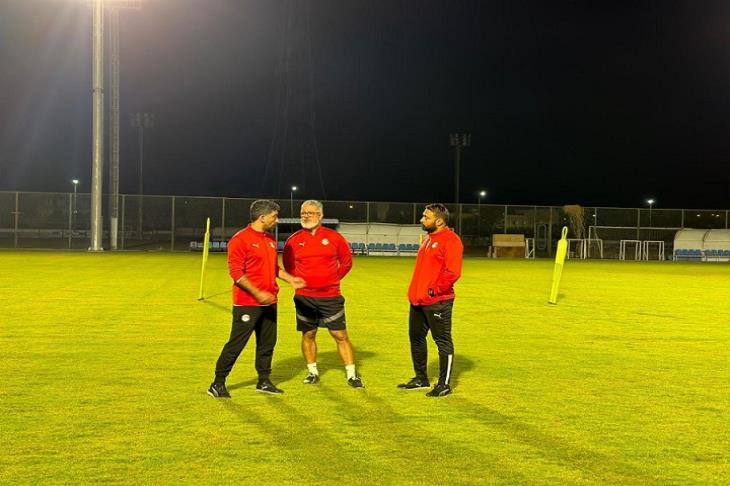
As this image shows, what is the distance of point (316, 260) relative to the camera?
24.9ft

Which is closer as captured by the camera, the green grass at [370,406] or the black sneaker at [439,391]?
Result: the green grass at [370,406]

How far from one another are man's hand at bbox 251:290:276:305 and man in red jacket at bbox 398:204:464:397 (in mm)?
1377

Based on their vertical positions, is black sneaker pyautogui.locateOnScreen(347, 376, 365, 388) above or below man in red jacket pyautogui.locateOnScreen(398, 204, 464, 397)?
below

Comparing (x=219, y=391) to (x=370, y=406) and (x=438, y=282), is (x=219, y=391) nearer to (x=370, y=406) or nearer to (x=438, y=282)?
(x=370, y=406)

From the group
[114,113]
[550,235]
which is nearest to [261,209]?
[114,113]

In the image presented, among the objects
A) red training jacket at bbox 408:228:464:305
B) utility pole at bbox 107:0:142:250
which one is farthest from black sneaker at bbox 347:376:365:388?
utility pole at bbox 107:0:142:250

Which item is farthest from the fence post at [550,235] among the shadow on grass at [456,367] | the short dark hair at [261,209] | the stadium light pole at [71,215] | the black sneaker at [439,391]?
the short dark hair at [261,209]

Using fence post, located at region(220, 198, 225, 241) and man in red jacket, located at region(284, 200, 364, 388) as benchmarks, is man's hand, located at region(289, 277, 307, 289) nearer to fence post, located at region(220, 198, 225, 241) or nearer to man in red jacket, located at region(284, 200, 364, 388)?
man in red jacket, located at region(284, 200, 364, 388)

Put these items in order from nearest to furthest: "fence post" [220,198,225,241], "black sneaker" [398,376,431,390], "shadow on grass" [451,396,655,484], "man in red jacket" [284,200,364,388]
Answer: "shadow on grass" [451,396,655,484] < "man in red jacket" [284,200,364,388] < "black sneaker" [398,376,431,390] < "fence post" [220,198,225,241]

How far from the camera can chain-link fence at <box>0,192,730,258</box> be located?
48.6 m

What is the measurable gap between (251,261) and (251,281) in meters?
0.19

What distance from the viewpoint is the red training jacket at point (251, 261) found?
7.06 m

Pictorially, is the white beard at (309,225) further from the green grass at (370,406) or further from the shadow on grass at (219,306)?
the shadow on grass at (219,306)

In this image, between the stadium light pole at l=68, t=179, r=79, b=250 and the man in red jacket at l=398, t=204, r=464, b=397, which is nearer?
the man in red jacket at l=398, t=204, r=464, b=397
